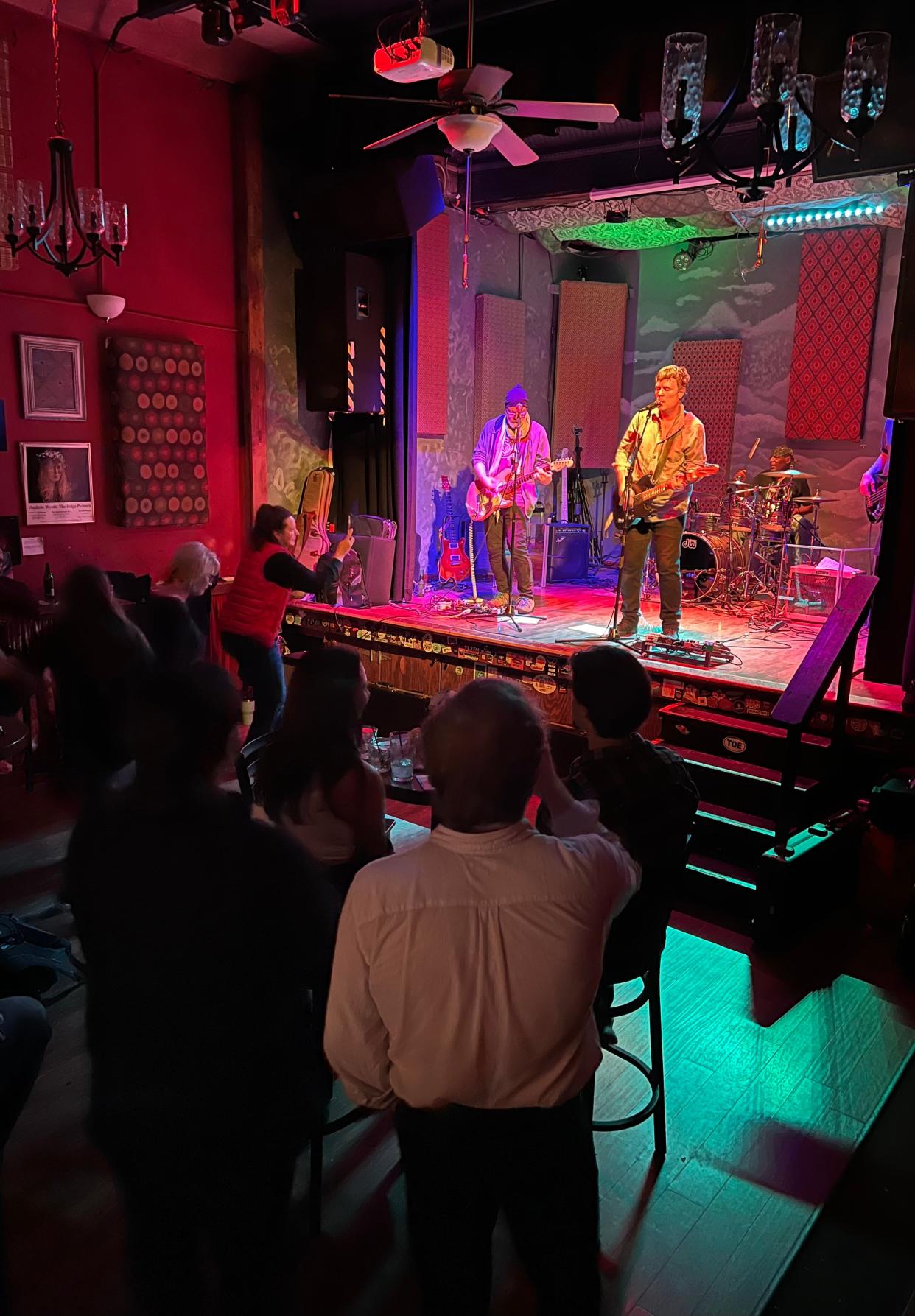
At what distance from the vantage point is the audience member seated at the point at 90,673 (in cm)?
283

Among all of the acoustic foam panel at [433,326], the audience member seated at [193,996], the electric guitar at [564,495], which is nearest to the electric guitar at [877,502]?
the electric guitar at [564,495]

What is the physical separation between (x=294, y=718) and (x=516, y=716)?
0.96 metres

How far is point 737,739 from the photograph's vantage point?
15.5 feet

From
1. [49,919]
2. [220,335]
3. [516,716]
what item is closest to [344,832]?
[516,716]

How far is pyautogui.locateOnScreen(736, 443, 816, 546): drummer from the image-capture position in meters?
7.64

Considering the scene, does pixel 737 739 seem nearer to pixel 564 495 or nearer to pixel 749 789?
pixel 749 789

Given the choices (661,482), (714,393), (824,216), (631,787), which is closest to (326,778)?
(631,787)

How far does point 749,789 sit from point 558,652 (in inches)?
64.8

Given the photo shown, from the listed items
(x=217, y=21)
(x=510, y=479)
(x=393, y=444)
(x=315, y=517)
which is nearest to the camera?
(x=217, y=21)

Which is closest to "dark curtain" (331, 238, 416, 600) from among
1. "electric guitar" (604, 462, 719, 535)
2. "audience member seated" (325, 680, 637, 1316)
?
"electric guitar" (604, 462, 719, 535)

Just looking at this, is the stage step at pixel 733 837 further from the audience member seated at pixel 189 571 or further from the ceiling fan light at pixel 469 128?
the ceiling fan light at pixel 469 128

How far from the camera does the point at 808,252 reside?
8281 millimetres

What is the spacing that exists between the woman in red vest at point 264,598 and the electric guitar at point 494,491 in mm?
2257

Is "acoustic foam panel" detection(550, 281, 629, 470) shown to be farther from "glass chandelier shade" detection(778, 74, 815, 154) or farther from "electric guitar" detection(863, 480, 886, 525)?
"glass chandelier shade" detection(778, 74, 815, 154)
